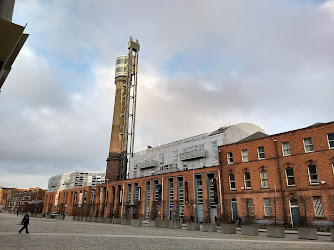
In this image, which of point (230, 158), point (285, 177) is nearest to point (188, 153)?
point (230, 158)

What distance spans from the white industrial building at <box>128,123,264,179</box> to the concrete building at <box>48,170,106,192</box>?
5369cm

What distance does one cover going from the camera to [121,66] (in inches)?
3189

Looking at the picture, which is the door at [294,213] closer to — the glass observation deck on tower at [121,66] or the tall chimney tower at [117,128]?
the tall chimney tower at [117,128]

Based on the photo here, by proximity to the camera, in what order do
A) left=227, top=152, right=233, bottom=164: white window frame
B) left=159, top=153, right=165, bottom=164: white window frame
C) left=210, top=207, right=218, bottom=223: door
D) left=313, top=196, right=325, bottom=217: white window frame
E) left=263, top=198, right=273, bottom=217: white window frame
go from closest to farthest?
left=313, top=196, right=325, bottom=217: white window frame, left=263, top=198, right=273, bottom=217: white window frame, left=227, top=152, right=233, bottom=164: white window frame, left=210, top=207, right=218, bottom=223: door, left=159, top=153, right=165, bottom=164: white window frame

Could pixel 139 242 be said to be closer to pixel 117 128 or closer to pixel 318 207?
pixel 318 207

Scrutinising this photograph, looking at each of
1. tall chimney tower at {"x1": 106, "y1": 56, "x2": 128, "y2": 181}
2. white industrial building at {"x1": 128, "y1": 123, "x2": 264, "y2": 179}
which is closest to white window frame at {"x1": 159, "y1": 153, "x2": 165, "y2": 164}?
white industrial building at {"x1": 128, "y1": 123, "x2": 264, "y2": 179}

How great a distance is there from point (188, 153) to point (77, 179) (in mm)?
76016

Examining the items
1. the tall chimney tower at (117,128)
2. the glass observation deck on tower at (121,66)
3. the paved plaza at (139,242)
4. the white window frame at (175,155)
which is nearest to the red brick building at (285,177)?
the paved plaza at (139,242)

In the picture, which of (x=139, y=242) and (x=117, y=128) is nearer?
(x=139, y=242)

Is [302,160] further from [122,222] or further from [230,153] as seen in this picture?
[122,222]

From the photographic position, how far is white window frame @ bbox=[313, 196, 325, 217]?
1154 inches

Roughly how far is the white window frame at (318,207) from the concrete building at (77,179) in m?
94.9

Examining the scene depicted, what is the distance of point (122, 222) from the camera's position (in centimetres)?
4119

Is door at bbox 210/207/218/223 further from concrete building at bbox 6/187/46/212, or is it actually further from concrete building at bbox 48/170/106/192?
concrete building at bbox 6/187/46/212
